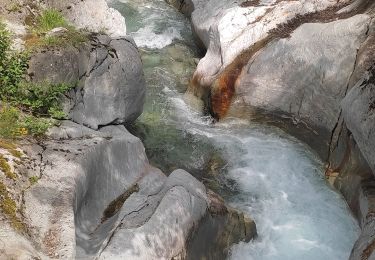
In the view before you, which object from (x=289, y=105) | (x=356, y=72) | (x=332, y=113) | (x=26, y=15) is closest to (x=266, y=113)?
(x=289, y=105)

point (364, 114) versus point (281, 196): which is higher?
point (364, 114)

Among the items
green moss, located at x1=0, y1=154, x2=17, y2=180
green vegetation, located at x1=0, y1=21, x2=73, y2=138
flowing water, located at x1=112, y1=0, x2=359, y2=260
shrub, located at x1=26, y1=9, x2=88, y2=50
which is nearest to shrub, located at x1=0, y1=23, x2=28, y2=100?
green vegetation, located at x1=0, y1=21, x2=73, y2=138

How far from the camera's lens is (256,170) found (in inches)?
457

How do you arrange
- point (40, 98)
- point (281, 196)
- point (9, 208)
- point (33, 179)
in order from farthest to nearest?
point (281, 196) < point (40, 98) < point (33, 179) < point (9, 208)

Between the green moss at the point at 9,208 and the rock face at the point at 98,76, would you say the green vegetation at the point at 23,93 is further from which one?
the green moss at the point at 9,208

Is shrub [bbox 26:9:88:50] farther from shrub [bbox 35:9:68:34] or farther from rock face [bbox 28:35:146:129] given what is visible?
rock face [bbox 28:35:146:129]

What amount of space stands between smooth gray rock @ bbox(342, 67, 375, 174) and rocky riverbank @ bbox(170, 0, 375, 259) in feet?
0.07

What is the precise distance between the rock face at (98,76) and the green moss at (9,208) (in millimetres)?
3039

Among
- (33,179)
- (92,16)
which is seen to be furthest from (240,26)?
(33,179)

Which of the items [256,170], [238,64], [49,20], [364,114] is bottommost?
[256,170]

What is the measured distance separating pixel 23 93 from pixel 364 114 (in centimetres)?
662

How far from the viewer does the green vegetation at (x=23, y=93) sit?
25.9ft

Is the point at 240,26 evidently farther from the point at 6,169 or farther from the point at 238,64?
the point at 6,169

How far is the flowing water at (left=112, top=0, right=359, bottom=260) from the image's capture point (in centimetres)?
954
